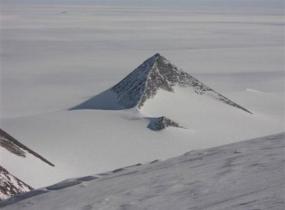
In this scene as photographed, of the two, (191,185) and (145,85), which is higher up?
(191,185)

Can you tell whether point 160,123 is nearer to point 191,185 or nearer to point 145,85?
point 145,85

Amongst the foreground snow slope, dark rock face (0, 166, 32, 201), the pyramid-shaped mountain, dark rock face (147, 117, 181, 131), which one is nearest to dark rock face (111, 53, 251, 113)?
the pyramid-shaped mountain

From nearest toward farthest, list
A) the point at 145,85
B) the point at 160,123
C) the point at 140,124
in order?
the point at 160,123
the point at 140,124
the point at 145,85

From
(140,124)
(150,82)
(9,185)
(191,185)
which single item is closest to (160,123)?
(140,124)

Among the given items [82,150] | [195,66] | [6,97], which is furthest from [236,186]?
[195,66]

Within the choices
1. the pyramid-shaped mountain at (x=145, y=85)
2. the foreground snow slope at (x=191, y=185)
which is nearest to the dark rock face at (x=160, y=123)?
the pyramid-shaped mountain at (x=145, y=85)

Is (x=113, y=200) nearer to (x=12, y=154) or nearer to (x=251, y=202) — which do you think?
(x=251, y=202)

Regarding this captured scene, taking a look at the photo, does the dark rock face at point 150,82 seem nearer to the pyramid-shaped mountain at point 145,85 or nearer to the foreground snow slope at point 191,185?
the pyramid-shaped mountain at point 145,85
